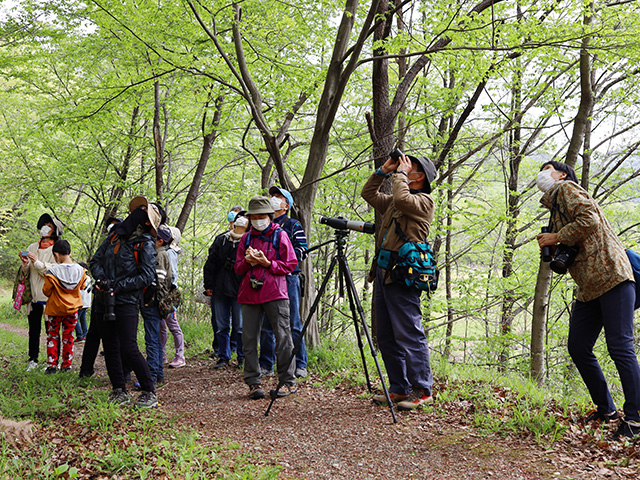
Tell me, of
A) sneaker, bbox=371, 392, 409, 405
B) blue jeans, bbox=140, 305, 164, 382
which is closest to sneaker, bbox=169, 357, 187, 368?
blue jeans, bbox=140, 305, 164, 382

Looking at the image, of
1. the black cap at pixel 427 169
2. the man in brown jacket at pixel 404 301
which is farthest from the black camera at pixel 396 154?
the black cap at pixel 427 169

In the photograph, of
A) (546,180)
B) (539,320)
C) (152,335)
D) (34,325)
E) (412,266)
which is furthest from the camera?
(539,320)

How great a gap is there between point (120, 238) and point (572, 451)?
4084 millimetres

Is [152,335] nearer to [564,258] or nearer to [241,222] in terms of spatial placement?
[241,222]

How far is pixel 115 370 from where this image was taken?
171 inches

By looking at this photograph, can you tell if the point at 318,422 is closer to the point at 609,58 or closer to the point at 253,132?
the point at 609,58

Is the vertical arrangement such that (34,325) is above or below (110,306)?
below

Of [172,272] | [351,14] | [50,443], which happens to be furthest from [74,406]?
[351,14]

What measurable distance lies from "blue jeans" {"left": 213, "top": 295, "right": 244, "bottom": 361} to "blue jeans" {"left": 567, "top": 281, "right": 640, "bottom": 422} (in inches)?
167

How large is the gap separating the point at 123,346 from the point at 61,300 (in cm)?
195

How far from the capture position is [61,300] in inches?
221

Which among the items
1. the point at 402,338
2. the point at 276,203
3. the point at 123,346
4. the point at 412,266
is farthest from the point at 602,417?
the point at 123,346

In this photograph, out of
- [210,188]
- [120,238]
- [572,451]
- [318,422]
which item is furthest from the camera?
[210,188]

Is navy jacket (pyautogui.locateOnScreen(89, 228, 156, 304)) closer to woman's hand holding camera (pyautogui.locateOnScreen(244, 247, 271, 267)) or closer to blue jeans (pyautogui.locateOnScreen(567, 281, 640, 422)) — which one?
woman's hand holding camera (pyautogui.locateOnScreen(244, 247, 271, 267))
